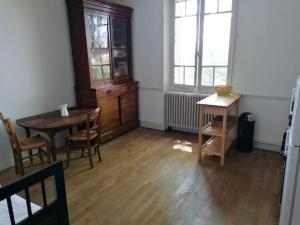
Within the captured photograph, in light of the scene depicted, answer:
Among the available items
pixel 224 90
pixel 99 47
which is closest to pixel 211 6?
pixel 224 90

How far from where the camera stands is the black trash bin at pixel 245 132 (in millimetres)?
3373

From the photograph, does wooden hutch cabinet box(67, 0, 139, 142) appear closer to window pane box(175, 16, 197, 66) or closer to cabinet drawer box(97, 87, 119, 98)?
cabinet drawer box(97, 87, 119, 98)

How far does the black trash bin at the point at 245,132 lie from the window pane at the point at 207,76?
2.63 ft

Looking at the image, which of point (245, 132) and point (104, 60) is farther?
point (104, 60)

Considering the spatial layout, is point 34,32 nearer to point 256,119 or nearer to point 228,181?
point 228,181

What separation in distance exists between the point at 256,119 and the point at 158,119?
1.71 m

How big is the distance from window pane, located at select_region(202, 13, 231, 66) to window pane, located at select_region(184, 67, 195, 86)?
0.29 metres

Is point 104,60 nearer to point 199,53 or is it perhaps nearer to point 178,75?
point 178,75

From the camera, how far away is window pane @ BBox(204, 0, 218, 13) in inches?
143

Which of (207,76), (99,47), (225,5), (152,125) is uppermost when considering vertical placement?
(225,5)

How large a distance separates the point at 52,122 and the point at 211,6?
292cm

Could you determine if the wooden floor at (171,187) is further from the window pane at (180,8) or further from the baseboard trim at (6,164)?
the window pane at (180,8)

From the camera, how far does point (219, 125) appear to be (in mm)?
3301

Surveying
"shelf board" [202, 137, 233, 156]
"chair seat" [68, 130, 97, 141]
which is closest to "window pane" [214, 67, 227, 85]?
"shelf board" [202, 137, 233, 156]
